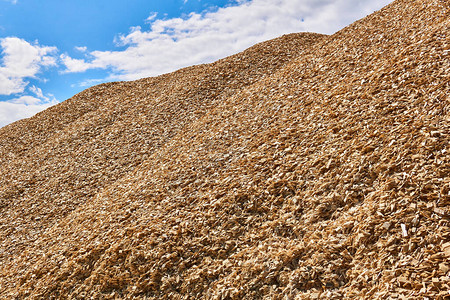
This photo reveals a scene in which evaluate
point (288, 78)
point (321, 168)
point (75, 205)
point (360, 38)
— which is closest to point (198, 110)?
point (288, 78)

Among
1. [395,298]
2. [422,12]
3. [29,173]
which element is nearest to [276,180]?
[395,298]

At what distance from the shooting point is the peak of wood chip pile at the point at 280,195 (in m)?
3.88

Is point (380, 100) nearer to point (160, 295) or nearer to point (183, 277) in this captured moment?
point (183, 277)

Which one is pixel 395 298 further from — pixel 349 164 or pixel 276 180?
pixel 276 180

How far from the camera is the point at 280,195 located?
5.37 meters

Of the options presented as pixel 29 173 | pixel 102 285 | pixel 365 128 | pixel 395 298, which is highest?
pixel 29 173

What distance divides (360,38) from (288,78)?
2515 mm

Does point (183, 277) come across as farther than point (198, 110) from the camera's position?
No

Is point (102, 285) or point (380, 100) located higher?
point (380, 100)

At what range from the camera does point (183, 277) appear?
4793 mm

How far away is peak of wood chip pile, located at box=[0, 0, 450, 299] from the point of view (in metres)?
3.88

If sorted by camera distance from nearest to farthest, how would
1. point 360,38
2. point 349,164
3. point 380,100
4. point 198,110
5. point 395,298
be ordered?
1. point 395,298
2. point 349,164
3. point 380,100
4. point 360,38
5. point 198,110

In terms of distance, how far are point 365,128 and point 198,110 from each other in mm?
6778

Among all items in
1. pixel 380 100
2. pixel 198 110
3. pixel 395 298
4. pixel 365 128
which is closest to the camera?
pixel 395 298
